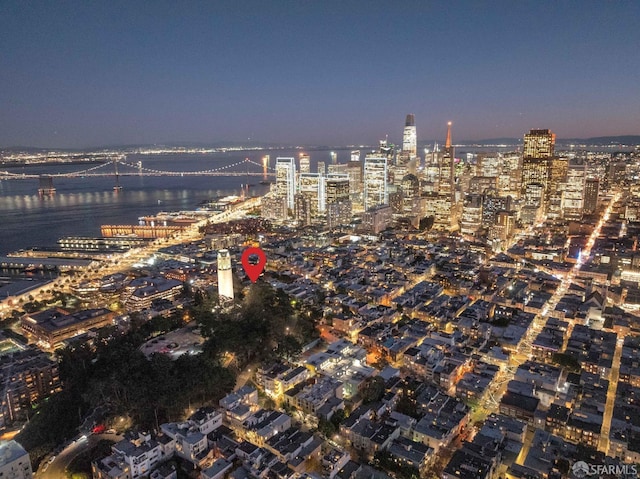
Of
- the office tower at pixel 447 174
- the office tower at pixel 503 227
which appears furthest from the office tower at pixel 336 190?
the office tower at pixel 503 227

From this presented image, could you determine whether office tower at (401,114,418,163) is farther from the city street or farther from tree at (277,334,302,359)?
the city street

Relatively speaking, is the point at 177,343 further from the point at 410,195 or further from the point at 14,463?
the point at 410,195

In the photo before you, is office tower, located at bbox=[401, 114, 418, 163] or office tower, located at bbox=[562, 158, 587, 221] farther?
office tower, located at bbox=[401, 114, 418, 163]

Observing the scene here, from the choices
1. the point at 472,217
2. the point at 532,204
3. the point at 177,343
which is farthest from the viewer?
the point at 532,204

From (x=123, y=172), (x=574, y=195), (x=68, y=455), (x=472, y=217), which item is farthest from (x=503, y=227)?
(x=123, y=172)

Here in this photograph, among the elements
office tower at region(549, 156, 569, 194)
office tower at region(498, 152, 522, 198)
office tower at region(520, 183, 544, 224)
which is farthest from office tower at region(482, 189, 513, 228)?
office tower at region(549, 156, 569, 194)

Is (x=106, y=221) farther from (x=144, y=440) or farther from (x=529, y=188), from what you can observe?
(x=529, y=188)
